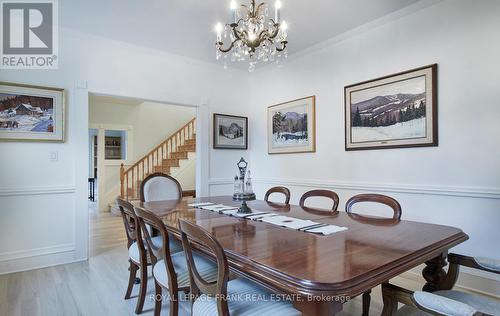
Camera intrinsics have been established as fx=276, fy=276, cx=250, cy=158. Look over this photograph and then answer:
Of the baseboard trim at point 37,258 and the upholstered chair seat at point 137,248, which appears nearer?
the upholstered chair seat at point 137,248

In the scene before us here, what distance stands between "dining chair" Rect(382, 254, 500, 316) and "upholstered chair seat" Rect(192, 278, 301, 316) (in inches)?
16.5

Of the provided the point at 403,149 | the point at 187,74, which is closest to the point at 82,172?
the point at 187,74

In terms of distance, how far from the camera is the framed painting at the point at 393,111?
2.63 metres

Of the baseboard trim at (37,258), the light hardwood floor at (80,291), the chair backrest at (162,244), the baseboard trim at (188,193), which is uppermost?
the chair backrest at (162,244)

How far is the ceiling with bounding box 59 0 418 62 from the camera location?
2696 mm

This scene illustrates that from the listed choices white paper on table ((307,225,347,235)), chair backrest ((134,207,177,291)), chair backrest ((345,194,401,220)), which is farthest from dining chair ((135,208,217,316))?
chair backrest ((345,194,401,220))

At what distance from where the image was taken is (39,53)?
10.2 ft

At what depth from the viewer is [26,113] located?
297cm

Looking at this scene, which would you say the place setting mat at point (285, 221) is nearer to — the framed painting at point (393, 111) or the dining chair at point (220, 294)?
the dining chair at point (220, 294)

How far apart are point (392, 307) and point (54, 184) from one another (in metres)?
3.45

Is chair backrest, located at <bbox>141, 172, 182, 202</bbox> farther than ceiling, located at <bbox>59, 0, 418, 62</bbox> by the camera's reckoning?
Yes

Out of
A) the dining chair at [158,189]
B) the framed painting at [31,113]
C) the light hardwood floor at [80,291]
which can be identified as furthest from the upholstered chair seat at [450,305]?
the framed painting at [31,113]

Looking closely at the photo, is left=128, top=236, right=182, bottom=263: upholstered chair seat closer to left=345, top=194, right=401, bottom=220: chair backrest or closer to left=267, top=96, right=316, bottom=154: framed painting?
left=345, top=194, right=401, bottom=220: chair backrest

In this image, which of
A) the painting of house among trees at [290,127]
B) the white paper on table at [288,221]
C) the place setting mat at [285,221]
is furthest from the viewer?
the painting of house among trees at [290,127]
